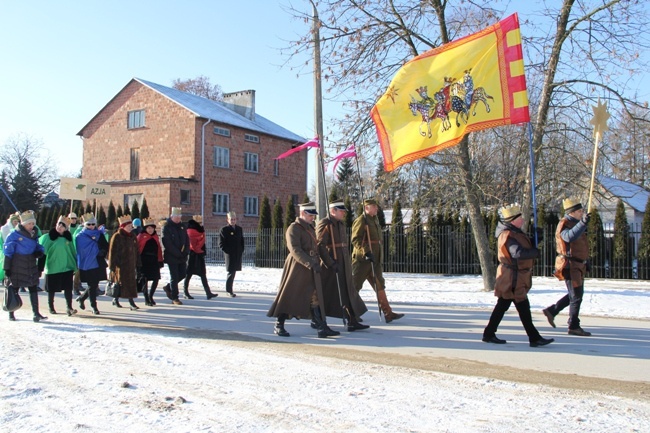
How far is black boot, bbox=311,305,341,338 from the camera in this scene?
838 cm

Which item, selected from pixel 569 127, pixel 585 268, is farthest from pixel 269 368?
pixel 569 127

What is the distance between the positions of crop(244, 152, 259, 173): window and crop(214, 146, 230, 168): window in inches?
71.9

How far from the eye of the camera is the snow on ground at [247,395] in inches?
180

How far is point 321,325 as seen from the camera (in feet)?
27.7

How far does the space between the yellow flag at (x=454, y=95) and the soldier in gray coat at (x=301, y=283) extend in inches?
136

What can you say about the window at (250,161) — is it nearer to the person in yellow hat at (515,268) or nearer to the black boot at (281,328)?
the black boot at (281,328)

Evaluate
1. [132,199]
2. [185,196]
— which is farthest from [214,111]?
[132,199]

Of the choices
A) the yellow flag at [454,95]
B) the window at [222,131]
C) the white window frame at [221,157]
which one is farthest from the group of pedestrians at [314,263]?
the window at [222,131]

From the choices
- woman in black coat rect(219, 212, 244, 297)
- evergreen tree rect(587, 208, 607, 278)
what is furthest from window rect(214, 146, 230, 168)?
evergreen tree rect(587, 208, 607, 278)

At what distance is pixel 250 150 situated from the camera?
131 ft

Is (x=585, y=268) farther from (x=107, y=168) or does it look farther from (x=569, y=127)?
(x=107, y=168)

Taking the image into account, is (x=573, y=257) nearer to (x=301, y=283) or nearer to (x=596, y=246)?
(x=301, y=283)

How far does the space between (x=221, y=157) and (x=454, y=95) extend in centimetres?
2832

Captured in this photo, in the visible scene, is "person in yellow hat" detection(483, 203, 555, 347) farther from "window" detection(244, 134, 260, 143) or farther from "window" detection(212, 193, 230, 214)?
"window" detection(244, 134, 260, 143)
